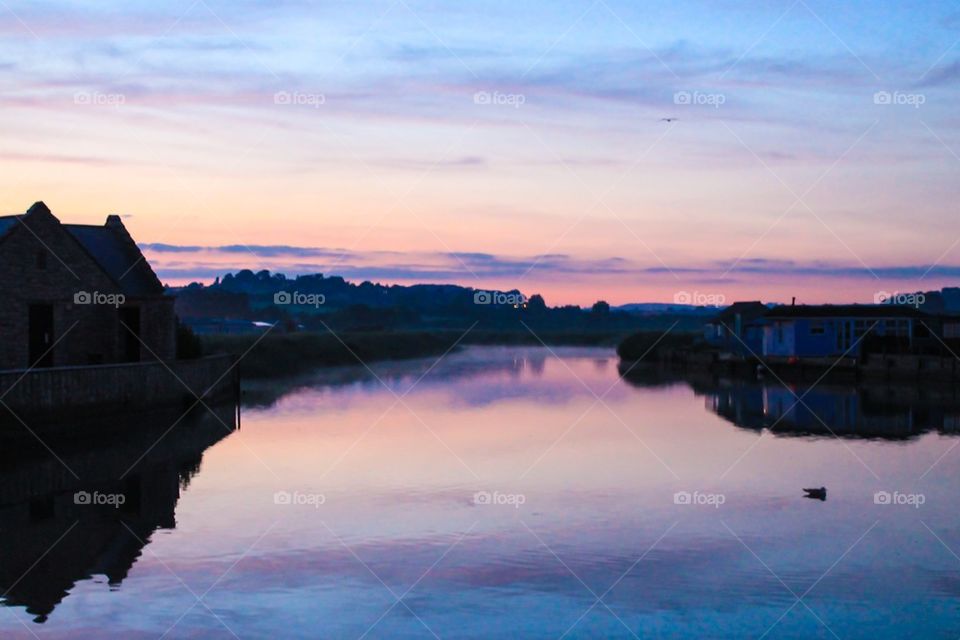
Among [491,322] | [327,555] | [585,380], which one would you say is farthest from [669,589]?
[491,322]

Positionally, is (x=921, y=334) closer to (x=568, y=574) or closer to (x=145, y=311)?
(x=145, y=311)

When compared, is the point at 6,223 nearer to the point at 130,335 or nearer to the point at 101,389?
the point at 101,389

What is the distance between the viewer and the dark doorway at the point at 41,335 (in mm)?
37812

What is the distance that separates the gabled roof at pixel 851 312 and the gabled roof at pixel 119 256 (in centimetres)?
4286

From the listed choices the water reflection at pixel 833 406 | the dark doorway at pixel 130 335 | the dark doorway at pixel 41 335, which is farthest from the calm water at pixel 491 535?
the dark doorway at pixel 130 335

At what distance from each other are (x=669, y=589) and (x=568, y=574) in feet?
5.36

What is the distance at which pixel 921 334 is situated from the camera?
71.6 meters

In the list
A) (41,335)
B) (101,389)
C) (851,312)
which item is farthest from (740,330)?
(101,389)

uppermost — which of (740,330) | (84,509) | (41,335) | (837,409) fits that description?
(740,330)

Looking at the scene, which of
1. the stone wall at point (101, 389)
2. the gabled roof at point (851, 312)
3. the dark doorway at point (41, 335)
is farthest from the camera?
the gabled roof at point (851, 312)

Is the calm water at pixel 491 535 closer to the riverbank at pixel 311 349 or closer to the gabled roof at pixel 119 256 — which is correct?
the gabled roof at pixel 119 256

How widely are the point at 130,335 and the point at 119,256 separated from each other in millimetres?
4133

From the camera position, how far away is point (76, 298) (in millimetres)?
39500

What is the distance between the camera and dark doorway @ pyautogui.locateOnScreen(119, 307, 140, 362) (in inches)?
1667
